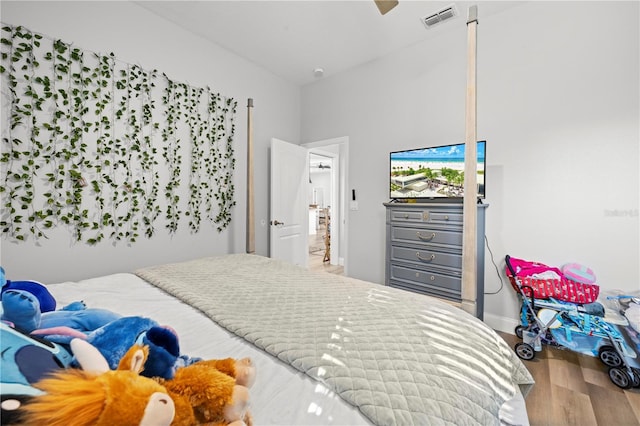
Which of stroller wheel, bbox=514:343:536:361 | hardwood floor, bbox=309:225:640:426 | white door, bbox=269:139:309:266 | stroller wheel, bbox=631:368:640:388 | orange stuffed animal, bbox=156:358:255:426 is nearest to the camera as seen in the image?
orange stuffed animal, bbox=156:358:255:426

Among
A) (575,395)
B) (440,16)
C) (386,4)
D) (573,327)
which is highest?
(440,16)

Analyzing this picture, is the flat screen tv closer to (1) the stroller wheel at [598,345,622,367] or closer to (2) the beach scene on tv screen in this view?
(2) the beach scene on tv screen

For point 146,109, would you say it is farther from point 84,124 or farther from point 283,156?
point 283,156

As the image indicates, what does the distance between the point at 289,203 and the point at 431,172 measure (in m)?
1.87

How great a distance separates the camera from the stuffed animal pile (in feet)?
1.29

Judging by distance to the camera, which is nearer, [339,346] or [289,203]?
[339,346]

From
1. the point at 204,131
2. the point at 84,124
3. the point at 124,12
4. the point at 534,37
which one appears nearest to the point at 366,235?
the point at 204,131

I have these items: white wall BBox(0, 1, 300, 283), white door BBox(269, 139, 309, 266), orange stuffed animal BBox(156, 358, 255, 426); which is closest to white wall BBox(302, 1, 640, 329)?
white door BBox(269, 139, 309, 266)

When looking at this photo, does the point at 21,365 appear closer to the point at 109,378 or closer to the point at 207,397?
the point at 109,378

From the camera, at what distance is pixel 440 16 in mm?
2625

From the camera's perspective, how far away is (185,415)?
0.51m

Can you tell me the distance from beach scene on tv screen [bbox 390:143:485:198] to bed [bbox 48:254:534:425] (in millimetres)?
1630

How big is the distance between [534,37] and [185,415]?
352 centimetres

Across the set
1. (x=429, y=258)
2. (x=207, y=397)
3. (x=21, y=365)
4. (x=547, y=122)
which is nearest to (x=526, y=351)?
(x=429, y=258)
